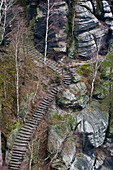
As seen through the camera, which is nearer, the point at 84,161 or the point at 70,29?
the point at 84,161

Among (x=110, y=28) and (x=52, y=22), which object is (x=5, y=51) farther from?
(x=110, y=28)

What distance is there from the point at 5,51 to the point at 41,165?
14277 millimetres

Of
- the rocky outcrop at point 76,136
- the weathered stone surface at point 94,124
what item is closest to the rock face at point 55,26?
the rocky outcrop at point 76,136

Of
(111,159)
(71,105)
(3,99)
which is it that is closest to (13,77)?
(3,99)

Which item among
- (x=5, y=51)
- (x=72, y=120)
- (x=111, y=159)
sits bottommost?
(x=111, y=159)

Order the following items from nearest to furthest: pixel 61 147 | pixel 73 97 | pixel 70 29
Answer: pixel 61 147
pixel 73 97
pixel 70 29

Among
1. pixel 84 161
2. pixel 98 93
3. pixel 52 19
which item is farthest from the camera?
pixel 52 19

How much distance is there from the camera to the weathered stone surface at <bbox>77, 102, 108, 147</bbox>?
17.3 m

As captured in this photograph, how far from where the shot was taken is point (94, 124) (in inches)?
705

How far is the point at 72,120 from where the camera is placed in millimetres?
16578

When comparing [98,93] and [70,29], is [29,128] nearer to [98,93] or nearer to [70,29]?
[98,93]

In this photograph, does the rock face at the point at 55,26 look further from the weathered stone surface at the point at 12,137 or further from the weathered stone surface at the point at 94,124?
the weathered stone surface at the point at 12,137

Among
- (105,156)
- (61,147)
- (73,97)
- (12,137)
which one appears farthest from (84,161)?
(12,137)

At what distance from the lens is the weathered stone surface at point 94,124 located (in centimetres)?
1733
